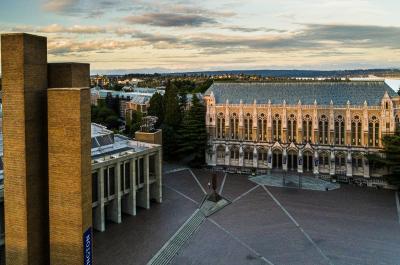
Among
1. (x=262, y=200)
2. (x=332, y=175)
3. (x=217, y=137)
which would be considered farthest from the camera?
(x=217, y=137)

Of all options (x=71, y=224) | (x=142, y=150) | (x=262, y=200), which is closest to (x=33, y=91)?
(x=71, y=224)

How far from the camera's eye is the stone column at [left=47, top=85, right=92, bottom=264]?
1856 centimetres

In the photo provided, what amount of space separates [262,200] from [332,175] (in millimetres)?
16330

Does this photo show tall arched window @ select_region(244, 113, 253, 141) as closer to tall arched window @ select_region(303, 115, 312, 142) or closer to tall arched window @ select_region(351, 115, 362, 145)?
tall arched window @ select_region(303, 115, 312, 142)

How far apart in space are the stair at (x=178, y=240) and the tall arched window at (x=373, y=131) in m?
31.3

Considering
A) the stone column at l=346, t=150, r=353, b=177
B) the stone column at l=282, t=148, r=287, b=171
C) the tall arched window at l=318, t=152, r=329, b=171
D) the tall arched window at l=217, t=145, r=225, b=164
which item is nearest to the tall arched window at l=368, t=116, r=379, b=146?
the stone column at l=346, t=150, r=353, b=177

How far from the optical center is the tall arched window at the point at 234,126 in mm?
66625

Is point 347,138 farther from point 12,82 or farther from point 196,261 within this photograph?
point 12,82

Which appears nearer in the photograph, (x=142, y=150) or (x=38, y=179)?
(x=38, y=179)

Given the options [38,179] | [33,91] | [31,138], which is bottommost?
[38,179]

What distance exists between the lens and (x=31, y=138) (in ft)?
62.1

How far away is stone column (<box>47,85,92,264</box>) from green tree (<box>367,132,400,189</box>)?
144 ft

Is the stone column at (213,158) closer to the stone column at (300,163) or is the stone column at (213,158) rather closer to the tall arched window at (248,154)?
the tall arched window at (248,154)

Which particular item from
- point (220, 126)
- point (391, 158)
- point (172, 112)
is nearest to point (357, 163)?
point (391, 158)
